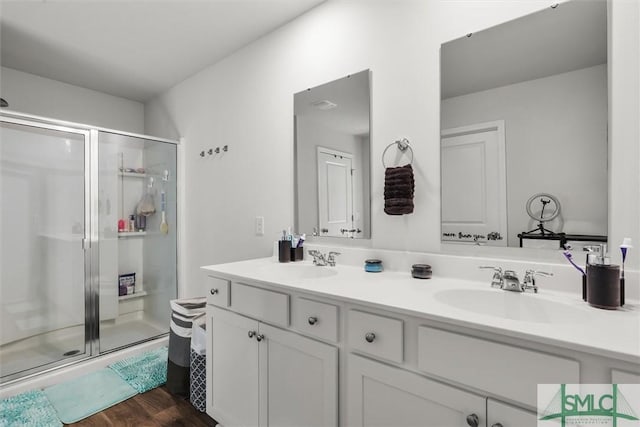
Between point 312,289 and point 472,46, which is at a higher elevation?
point 472,46

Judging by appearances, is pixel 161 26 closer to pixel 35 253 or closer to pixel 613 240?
pixel 35 253

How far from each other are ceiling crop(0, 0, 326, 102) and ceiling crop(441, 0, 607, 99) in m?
0.98

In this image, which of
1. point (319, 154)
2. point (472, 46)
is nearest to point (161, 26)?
point (319, 154)

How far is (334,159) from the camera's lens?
5.86ft

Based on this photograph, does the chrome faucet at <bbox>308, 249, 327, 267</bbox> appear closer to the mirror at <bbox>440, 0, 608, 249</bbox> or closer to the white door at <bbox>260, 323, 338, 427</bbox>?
the white door at <bbox>260, 323, 338, 427</bbox>

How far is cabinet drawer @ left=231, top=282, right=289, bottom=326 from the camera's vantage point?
1283 millimetres

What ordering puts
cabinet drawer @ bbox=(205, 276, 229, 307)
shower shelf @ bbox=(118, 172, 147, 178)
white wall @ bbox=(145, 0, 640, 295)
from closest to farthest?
white wall @ bbox=(145, 0, 640, 295), cabinet drawer @ bbox=(205, 276, 229, 307), shower shelf @ bbox=(118, 172, 147, 178)

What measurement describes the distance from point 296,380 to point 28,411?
5.85 ft

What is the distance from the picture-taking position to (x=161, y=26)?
2.06 meters

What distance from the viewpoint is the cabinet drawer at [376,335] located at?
3.18 ft

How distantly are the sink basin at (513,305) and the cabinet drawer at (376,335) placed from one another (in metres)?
0.23

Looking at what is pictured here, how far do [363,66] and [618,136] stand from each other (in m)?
1.10

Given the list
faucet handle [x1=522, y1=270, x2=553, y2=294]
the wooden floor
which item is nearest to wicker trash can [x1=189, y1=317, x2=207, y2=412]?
the wooden floor

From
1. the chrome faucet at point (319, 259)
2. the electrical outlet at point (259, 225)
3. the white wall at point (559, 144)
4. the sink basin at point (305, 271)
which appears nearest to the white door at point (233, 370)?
the sink basin at point (305, 271)
